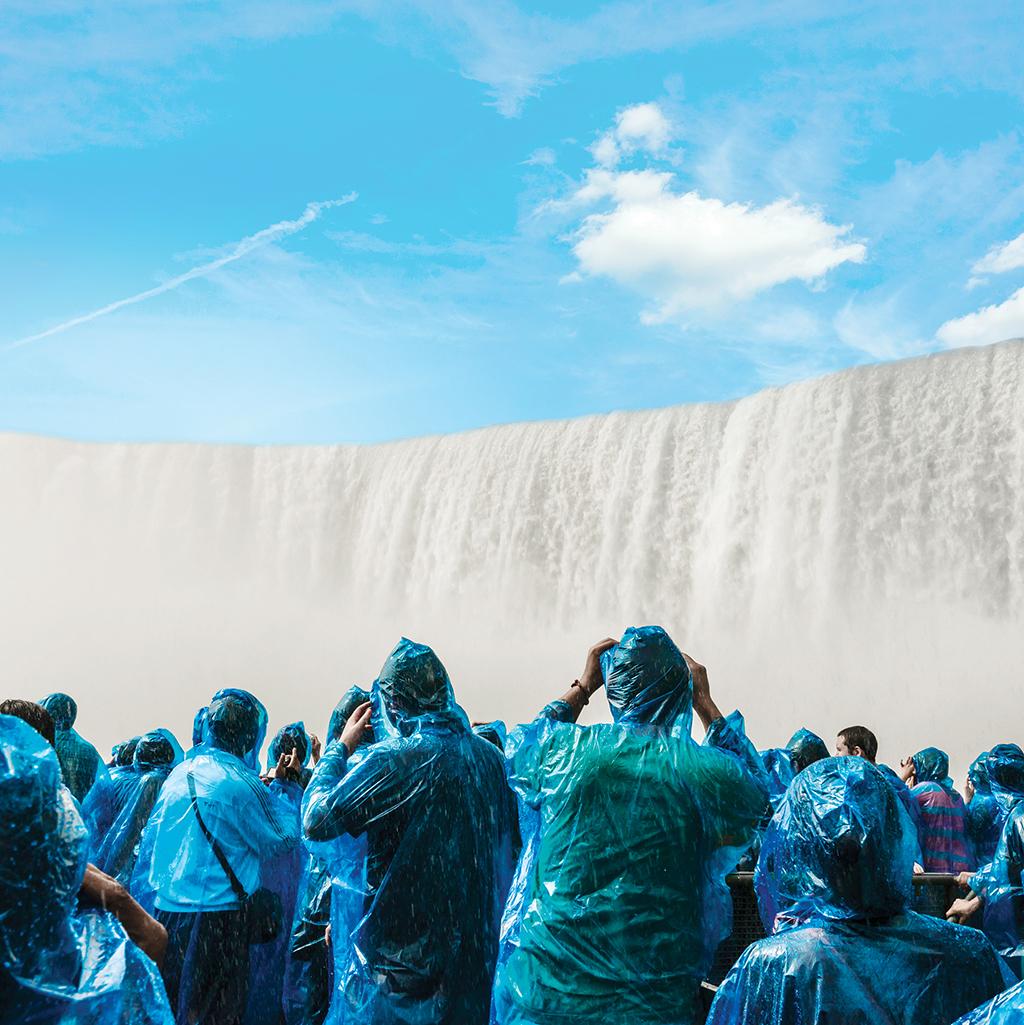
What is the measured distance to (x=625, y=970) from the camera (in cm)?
259

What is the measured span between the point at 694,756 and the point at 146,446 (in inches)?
1244

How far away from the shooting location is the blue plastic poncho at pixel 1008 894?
10.8 feet

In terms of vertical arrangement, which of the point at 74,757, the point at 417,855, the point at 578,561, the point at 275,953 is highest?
the point at 578,561

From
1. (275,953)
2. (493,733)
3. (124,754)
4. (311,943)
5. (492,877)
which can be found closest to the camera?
(492,877)

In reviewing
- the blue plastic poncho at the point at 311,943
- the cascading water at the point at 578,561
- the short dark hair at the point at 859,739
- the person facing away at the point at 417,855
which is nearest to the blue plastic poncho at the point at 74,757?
the blue plastic poncho at the point at 311,943

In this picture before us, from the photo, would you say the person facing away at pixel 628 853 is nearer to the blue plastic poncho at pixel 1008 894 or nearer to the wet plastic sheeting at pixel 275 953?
the blue plastic poncho at pixel 1008 894

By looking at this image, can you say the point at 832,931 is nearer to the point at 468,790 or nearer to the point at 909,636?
→ the point at 468,790

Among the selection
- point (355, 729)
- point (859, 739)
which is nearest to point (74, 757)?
point (355, 729)

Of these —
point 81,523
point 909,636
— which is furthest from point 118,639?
point 909,636

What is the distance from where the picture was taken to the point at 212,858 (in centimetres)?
343

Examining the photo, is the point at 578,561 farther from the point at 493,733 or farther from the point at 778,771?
the point at 493,733

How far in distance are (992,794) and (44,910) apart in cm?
423

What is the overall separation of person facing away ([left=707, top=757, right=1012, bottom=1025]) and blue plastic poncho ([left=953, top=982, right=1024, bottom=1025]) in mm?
271

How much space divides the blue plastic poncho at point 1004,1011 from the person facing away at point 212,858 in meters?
2.36
